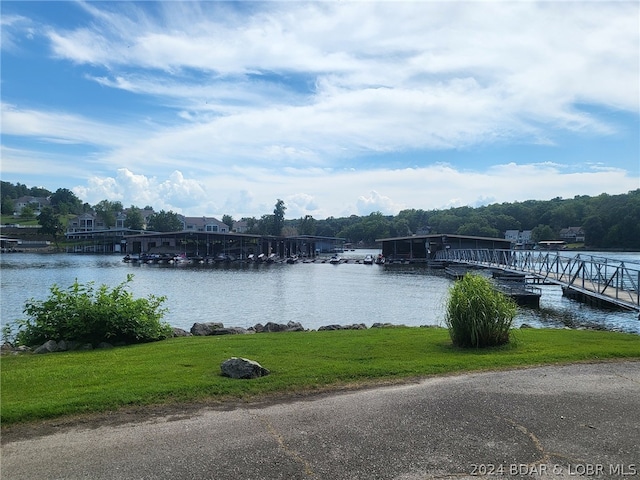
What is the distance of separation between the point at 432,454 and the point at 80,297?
40.2ft

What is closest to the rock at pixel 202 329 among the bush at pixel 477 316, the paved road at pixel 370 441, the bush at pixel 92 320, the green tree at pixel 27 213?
the bush at pixel 92 320

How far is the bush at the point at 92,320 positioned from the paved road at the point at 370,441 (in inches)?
319

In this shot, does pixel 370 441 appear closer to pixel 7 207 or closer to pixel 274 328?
pixel 274 328

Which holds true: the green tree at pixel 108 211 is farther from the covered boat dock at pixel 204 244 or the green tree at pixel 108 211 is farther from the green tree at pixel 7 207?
the covered boat dock at pixel 204 244

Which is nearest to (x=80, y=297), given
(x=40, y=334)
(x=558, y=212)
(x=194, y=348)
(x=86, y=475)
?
(x=40, y=334)

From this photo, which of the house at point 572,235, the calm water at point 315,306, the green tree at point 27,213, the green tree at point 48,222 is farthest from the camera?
the green tree at point 27,213

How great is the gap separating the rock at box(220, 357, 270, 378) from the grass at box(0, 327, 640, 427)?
0.19 m

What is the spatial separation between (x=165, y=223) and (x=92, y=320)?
15153cm

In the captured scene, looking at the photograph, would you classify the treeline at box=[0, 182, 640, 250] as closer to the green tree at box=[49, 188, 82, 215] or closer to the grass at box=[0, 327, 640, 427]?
the green tree at box=[49, 188, 82, 215]

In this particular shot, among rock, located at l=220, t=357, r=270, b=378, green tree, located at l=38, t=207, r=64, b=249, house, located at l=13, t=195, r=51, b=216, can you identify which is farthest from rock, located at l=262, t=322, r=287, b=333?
house, located at l=13, t=195, r=51, b=216

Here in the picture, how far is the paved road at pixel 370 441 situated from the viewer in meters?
5.12

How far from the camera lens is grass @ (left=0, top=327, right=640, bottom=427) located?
23.9 feet

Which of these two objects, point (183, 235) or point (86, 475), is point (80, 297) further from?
point (183, 235)

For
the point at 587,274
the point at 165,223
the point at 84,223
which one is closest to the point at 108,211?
the point at 84,223
